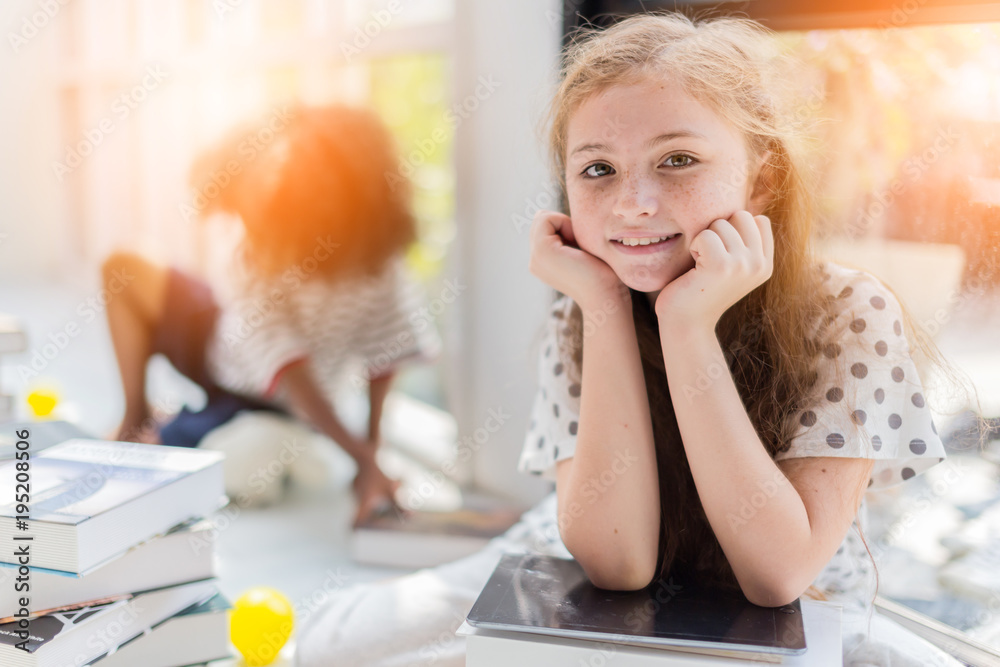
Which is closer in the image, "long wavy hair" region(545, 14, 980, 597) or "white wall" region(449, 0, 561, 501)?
"long wavy hair" region(545, 14, 980, 597)

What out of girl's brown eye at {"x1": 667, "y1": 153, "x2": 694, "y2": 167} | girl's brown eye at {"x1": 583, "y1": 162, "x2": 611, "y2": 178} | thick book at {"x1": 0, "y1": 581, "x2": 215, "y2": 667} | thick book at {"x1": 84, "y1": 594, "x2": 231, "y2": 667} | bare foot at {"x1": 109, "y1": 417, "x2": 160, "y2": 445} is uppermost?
girl's brown eye at {"x1": 667, "y1": 153, "x2": 694, "y2": 167}

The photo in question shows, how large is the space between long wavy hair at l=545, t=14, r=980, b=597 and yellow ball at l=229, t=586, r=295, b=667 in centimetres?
50

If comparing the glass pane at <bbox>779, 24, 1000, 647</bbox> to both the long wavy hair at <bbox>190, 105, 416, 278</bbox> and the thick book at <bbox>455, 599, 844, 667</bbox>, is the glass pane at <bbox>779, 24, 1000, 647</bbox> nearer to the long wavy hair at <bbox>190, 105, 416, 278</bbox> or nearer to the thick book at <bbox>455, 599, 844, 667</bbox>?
the thick book at <bbox>455, 599, 844, 667</bbox>

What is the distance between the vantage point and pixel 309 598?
1.28m

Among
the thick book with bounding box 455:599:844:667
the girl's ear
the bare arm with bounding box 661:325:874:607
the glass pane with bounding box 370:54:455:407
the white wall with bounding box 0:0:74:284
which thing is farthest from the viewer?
the white wall with bounding box 0:0:74:284

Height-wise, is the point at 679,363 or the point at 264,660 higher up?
the point at 679,363

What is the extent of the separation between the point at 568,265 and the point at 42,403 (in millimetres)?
1391

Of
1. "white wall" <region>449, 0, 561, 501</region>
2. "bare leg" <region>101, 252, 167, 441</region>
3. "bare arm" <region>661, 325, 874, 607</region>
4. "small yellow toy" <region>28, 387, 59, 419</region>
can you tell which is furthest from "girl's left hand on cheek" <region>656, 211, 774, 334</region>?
"small yellow toy" <region>28, 387, 59, 419</region>

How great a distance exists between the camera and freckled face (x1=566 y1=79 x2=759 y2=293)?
732mm

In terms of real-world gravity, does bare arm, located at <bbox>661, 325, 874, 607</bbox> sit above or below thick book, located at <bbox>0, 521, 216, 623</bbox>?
above

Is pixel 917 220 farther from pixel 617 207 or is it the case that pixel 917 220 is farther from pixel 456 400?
pixel 456 400

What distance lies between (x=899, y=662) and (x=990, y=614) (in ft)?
1.26

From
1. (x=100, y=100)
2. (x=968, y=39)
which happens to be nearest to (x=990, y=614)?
(x=968, y=39)

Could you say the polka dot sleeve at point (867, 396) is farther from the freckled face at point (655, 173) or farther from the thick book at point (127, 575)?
the thick book at point (127, 575)
